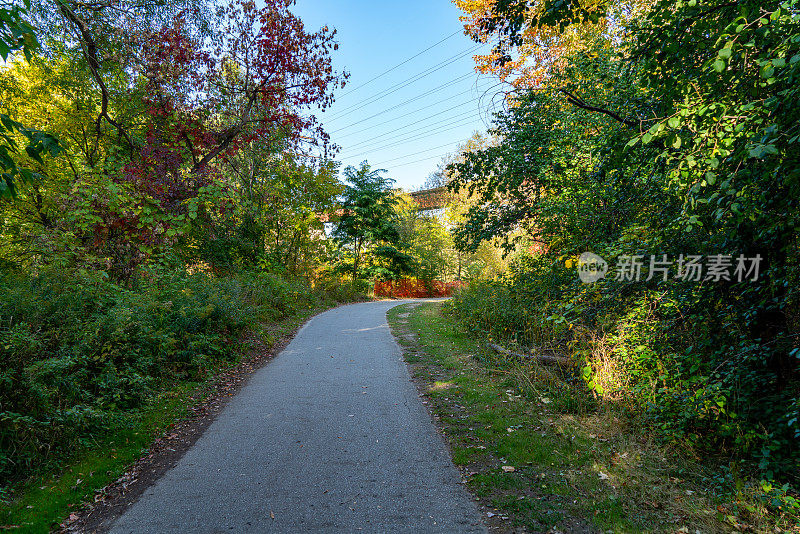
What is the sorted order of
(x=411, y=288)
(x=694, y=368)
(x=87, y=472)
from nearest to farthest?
(x=87, y=472) < (x=694, y=368) < (x=411, y=288)

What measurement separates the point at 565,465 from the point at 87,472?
4742mm

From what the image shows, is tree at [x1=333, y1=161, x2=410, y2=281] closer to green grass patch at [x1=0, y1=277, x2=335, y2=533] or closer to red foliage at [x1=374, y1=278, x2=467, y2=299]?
red foliage at [x1=374, y1=278, x2=467, y2=299]

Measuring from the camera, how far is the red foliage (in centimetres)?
2774

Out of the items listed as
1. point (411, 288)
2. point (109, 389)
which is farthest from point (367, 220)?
point (109, 389)

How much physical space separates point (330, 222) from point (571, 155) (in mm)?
18750

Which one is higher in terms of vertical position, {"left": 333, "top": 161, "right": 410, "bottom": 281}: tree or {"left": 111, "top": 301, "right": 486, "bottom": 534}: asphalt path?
{"left": 333, "top": 161, "right": 410, "bottom": 281}: tree

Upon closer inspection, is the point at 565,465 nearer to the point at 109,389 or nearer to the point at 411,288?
the point at 109,389

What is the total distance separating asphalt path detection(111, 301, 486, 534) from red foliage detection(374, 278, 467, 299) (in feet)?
69.1

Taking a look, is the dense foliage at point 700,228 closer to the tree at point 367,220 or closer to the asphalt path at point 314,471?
the asphalt path at point 314,471

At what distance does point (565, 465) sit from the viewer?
3814 millimetres

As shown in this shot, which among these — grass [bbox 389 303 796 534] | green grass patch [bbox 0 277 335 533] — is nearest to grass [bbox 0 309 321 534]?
green grass patch [bbox 0 277 335 533]

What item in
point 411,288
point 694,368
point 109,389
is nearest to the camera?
point 694,368

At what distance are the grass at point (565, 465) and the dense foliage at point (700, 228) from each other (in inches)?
18.5

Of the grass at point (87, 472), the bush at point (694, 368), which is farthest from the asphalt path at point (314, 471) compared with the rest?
the bush at point (694, 368)
